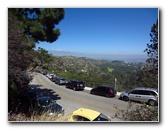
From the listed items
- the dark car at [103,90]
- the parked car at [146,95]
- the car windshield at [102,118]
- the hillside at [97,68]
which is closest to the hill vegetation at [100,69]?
the hillside at [97,68]

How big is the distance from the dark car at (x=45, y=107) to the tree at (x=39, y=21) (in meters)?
1.36

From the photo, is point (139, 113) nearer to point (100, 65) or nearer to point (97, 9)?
point (100, 65)

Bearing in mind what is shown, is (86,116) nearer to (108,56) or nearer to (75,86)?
(108,56)

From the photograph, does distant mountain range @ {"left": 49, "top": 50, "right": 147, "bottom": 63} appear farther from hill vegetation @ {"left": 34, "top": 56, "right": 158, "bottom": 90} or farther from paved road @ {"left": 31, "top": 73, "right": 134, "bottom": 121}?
paved road @ {"left": 31, "top": 73, "right": 134, "bottom": 121}

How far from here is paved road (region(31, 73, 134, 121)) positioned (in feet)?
17.2

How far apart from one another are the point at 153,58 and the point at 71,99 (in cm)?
264

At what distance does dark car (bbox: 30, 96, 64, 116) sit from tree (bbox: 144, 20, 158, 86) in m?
1.95

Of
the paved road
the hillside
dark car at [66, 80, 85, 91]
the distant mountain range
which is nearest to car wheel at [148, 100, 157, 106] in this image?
the hillside

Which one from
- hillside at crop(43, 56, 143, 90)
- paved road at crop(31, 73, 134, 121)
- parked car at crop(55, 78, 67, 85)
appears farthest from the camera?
parked car at crop(55, 78, 67, 85)

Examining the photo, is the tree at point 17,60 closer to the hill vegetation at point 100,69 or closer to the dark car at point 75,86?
the hill vegetation at point 100,69

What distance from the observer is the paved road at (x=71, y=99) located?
525cm

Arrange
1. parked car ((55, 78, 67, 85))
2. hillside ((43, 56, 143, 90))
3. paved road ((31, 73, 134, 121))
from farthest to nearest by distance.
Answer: parked car ((55, 78, 67, 85)) → paved road ((31, 73, 134, 121)) → hillside ((43, 56, 143, 90))

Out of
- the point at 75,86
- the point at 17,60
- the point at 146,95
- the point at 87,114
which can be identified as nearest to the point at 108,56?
the point at 146,95

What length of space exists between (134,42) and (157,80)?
870 millimetres
